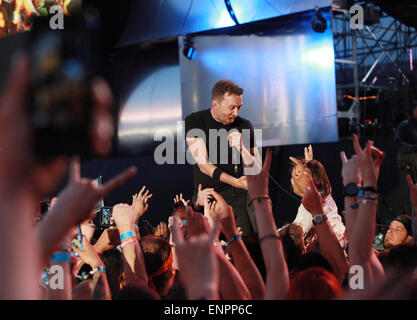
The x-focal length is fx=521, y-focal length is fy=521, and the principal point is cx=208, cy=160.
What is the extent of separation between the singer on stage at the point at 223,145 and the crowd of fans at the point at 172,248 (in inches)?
39.4

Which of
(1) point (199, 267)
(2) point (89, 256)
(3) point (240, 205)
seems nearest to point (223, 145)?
(3) point (240, 205)

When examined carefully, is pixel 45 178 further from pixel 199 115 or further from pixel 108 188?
pixel 199 115

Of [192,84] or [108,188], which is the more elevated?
[192,84]

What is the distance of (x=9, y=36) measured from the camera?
5.51 metres

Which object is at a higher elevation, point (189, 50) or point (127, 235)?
point (189, 50)

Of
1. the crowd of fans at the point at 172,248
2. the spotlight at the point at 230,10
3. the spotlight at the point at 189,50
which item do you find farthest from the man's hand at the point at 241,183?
the spotlight at the point at 189,50

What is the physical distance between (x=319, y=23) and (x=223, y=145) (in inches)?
115

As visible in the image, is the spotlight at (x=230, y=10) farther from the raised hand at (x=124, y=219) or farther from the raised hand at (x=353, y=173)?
the raised hand at (x=353, y=173)

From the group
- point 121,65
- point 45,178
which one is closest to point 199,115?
point 45,178

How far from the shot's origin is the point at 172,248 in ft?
7.02

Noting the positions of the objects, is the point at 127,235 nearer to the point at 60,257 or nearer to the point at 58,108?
the point at 60,257

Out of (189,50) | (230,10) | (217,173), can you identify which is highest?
(230,10)

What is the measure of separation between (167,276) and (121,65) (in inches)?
268
